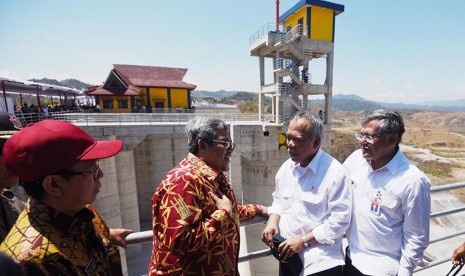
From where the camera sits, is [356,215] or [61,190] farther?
[356,215]

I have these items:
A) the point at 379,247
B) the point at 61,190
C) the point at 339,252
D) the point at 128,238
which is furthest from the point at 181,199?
the point at 379,247

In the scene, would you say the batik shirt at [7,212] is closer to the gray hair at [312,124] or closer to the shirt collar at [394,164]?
the gray hair at [312,124]

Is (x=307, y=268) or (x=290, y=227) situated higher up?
(x=290, y=227)

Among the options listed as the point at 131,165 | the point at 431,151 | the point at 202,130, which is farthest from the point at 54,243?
the point at 431,151

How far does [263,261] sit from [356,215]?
11488 millimetres

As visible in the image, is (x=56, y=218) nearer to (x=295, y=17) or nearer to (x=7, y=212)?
(x=7, y=212)

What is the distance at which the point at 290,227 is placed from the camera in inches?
75.7

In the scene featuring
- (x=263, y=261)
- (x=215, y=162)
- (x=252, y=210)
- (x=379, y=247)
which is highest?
(x=215, y=162)

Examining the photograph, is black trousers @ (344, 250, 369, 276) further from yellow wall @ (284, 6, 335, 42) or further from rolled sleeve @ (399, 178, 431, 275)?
yellow wall @ (284, 6, 335, 42)

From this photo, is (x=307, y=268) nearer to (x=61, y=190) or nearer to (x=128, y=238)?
(x=128, y=238)

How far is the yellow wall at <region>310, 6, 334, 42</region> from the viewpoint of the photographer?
12641 millimetres

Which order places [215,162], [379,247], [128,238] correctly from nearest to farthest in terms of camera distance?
1. [215,162]
2. [128,238]
3. [379,247]

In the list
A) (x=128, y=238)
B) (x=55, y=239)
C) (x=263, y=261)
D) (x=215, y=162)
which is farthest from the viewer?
(x=263, y=261)

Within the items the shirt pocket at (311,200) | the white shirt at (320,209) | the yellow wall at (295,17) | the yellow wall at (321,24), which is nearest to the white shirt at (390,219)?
the white shirt at (320,209)
